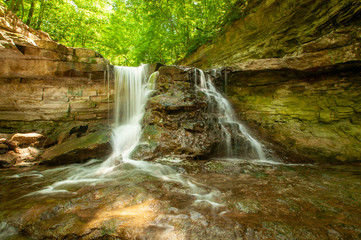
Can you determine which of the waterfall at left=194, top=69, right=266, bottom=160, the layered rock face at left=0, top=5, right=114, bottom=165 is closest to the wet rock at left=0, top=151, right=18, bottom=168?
the layered rock face at left=0, top=5, right=114, bottom=165

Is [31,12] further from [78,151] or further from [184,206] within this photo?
[184,206]

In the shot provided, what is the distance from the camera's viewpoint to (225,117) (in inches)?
259

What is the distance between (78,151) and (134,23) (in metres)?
13.2

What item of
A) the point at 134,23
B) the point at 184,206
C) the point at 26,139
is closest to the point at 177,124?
the point at 184,206

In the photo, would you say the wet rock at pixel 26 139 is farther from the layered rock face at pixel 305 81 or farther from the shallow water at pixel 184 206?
the layered rock face at pixel 305 81

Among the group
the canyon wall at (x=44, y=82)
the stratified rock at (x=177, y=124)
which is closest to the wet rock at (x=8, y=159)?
the canyon wall at (x=44, y=82)

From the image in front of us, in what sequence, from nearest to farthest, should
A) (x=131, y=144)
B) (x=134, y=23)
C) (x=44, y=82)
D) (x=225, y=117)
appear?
1. (x=131, y=144)
2. (x=225, y=117)
3. (x=44, y=82)
4. (x=134, y=23)

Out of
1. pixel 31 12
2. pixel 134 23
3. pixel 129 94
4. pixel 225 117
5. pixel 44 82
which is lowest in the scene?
pixel 225 117

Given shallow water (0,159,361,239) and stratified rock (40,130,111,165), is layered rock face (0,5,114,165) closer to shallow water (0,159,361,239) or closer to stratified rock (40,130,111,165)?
stratified rock (40,130,111,165)

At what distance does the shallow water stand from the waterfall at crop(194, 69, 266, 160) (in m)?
1.62

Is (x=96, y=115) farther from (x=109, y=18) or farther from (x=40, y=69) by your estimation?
(x=109, y=18)

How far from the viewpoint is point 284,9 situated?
677 cm

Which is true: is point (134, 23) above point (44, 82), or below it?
above

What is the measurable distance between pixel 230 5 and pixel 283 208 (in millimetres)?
10421
